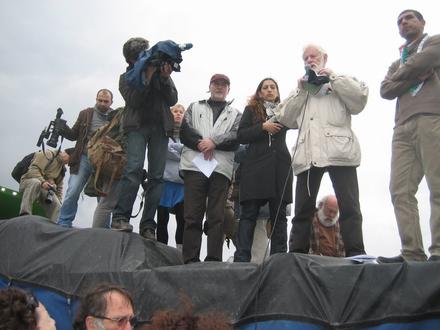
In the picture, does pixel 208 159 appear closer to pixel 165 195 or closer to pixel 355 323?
pixel 165 195

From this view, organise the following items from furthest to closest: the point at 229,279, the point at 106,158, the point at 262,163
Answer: the point at 106,158 → the point at 262,163 → the point at 229,279

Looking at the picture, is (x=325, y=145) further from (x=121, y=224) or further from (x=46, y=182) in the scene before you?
(x=46, y=182)

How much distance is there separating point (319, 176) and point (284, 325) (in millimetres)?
1639

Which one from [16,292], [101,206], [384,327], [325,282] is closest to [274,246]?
[325,282]

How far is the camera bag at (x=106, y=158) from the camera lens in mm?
5926

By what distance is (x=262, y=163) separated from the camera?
5328 millimetres

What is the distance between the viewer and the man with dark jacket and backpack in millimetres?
5375

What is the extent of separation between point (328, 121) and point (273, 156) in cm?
65

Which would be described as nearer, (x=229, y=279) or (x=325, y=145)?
(x=229, y=279)

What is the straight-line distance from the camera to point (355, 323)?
362 cm

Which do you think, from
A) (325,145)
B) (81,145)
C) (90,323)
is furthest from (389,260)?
(81,145)

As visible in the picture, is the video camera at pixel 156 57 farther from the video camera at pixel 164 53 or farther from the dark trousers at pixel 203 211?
the dark trousers at pixel 203 211

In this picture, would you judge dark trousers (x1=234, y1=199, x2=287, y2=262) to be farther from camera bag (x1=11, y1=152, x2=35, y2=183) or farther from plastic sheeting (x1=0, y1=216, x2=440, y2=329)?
camera bag (x1=11, y1=152, x2=35, y2=183)

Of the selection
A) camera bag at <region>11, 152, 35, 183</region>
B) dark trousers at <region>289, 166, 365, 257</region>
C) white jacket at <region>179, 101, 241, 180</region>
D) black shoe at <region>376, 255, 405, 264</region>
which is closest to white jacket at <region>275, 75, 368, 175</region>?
dark trousers at <region>289, 166, 365, 257</region>
